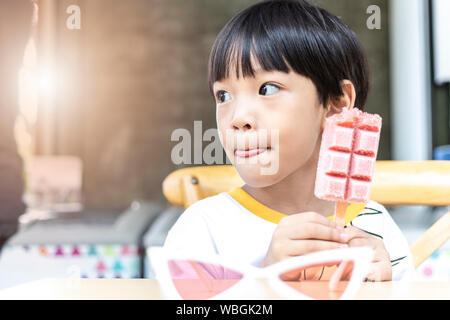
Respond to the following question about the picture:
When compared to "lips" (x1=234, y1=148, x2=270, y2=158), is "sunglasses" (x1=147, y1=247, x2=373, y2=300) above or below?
below

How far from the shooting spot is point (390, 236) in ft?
2.22

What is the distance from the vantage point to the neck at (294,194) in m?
0.65

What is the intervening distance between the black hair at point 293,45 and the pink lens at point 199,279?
21 cm

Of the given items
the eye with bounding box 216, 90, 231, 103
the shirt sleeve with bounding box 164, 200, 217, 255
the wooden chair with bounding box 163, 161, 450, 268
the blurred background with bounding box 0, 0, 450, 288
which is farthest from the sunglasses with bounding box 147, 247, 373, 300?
the blurred background with bounding box 0, 0, 450, 288

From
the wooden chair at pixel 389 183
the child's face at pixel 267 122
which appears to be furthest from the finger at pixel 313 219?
the wooden chair at pixel 389 183

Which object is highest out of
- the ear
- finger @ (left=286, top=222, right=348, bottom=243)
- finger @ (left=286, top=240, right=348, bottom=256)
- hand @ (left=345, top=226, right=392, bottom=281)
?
the ear

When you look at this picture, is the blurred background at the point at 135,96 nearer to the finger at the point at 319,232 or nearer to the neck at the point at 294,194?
the neck at the point at 294,194

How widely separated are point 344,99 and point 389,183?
23cm

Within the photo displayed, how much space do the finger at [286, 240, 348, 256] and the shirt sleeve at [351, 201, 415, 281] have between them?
18cm

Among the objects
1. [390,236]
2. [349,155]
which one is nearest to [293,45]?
[349,155]

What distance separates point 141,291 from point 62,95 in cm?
231

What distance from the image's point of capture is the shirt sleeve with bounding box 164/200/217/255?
23.8 inches

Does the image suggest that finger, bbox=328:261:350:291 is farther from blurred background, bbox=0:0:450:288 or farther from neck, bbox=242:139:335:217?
blurred background, bbox=0:0:450:288

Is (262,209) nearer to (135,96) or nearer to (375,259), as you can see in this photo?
(375,259)
